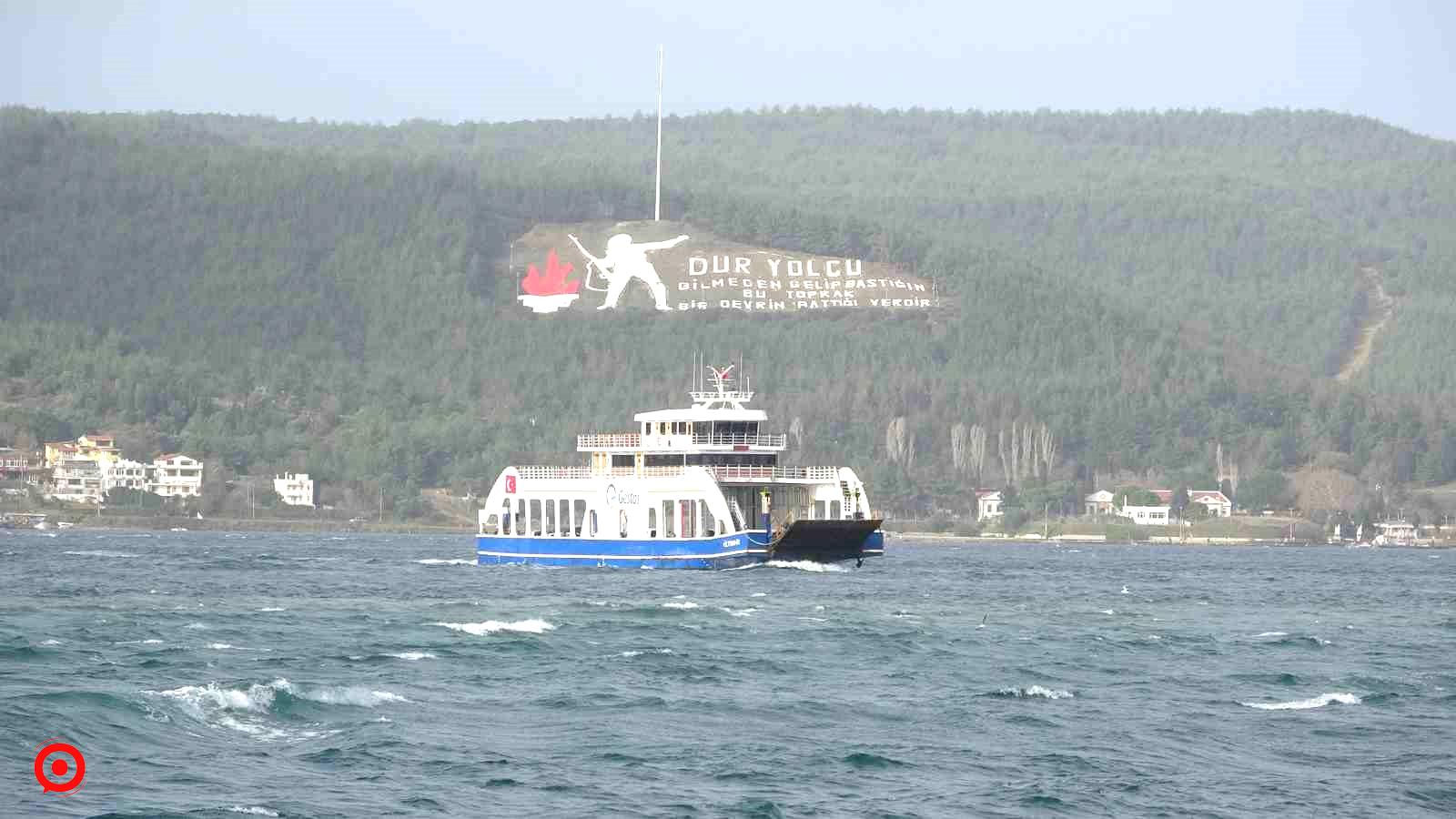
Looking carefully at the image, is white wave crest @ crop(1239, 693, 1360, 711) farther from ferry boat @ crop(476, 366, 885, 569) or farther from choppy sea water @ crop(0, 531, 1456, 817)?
ferry boat @ crop(476, 366, 885, 569)

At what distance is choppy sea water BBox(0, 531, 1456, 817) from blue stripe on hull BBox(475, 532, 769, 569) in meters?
9.68

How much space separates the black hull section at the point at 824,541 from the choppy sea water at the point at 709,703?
9.96 metres

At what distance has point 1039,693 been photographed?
59.4m

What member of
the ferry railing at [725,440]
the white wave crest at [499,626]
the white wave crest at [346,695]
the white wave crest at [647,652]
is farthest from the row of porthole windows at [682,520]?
the white wave crest at [346,695]

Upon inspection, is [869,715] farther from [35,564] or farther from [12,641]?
[35,564]

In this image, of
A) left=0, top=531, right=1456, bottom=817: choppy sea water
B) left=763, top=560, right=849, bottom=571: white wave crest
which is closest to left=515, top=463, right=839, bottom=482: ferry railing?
left=763, top=560, right=849, bottom=571: white wave crest

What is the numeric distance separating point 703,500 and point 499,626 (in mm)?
38975

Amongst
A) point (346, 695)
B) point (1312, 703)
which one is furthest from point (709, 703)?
point (1312, 703)

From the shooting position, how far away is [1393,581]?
5221 inches

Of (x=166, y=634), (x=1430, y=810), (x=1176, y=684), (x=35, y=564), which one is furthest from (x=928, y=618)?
(x=35, y=564)

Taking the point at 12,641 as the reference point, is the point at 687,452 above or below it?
above

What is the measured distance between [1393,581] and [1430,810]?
91355 mm

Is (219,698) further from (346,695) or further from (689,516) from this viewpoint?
(689,516)

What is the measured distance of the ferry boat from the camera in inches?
4306
